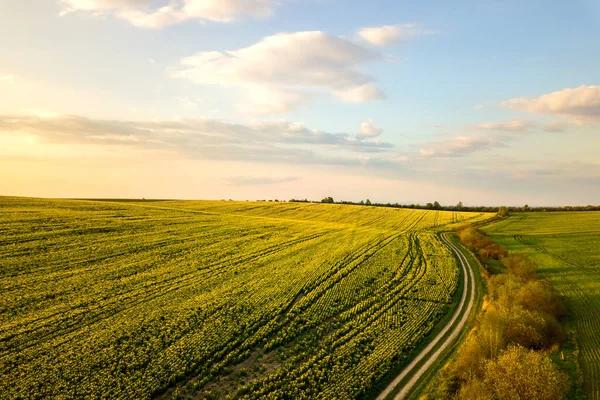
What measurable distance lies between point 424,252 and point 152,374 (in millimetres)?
54015

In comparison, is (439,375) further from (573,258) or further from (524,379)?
(573,258)

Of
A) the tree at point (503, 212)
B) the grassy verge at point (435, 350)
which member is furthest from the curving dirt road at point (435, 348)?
the tree at point (503, 212)

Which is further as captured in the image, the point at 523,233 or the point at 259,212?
the point at 259,212

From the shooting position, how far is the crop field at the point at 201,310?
25344mm

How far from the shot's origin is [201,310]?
36.3 meters

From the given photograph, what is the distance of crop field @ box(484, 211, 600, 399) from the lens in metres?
29.9

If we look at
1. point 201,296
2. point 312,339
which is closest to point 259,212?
point 201,296

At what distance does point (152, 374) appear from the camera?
2544 centimetres

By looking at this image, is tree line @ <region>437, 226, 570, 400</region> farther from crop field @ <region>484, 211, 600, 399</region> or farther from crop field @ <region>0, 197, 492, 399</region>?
crop field @ <region>0, 197, 492, 399</region>

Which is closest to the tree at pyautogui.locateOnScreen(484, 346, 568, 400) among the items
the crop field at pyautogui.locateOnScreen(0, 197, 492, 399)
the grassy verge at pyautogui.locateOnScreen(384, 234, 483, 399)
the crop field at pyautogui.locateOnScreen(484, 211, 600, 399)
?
the grassy verge at pyautogui.locateOnScreen(384, 234, 483, 399)

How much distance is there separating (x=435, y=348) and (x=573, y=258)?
154ft

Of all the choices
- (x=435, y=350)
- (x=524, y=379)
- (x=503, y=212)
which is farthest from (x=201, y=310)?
(x=503, y=212)

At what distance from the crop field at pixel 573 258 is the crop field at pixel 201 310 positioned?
40.5 feet

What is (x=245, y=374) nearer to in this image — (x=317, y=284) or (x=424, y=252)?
(x=317, y=284)
